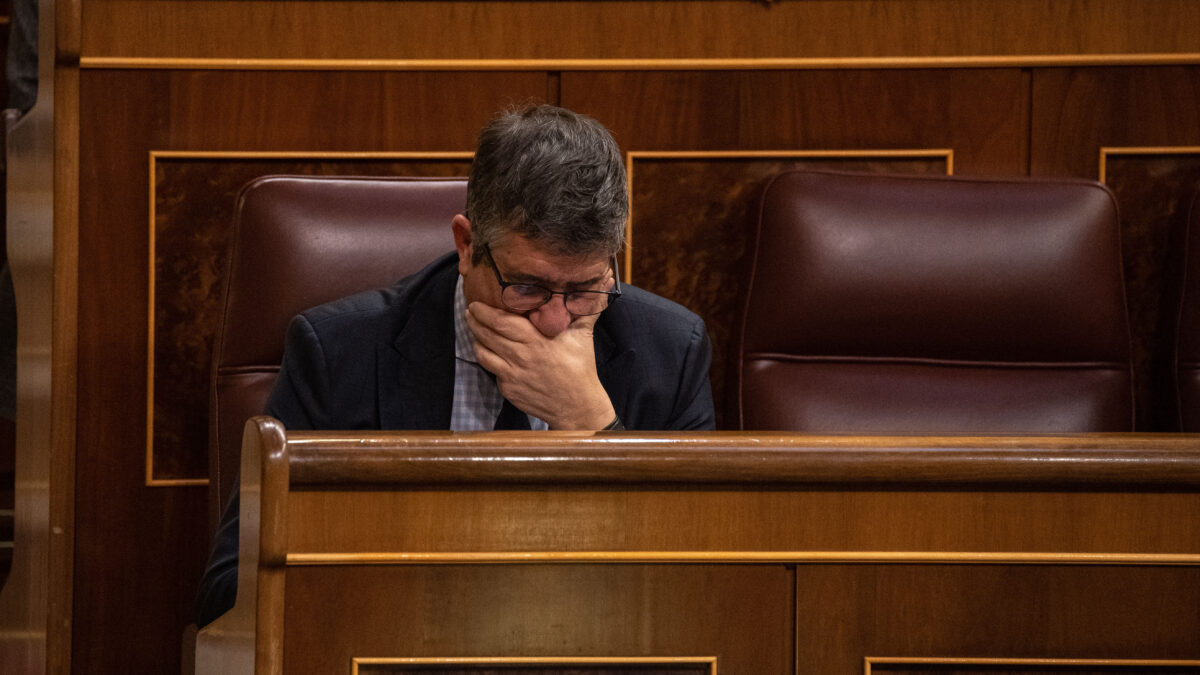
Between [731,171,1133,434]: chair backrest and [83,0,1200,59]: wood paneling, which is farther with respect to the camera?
[83,0,1200,59]: wood paneling

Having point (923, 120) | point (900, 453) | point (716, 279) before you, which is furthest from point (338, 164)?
point (900, 453)

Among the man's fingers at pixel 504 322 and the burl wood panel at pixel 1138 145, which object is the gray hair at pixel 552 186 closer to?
the man's fingers at pixel 504 322

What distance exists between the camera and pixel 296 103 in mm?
1613

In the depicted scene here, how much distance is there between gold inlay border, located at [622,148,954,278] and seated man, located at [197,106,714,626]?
35cm

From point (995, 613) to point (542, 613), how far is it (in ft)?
0.98

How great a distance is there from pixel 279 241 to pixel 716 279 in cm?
64

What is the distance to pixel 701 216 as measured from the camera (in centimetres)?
165

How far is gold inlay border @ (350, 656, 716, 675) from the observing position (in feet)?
2.36

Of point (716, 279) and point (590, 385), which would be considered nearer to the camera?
point (590, 385)

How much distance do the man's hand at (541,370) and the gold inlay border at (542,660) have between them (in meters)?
0.42

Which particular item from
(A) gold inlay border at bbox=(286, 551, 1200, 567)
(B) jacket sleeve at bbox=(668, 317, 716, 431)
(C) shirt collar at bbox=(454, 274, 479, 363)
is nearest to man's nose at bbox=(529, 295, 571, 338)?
(C) shirt collar at bbox=(454, 274, 479, 363)

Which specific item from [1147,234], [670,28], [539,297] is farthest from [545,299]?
[1147,234]

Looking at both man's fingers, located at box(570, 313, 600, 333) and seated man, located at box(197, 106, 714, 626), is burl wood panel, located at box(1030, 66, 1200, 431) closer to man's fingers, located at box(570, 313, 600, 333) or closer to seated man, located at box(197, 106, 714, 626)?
seated man, located at box(197, 106, 714, 626)

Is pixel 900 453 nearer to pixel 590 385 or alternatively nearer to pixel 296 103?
pixel 590 385
